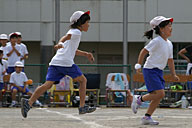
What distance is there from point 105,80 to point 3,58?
3.09 metres

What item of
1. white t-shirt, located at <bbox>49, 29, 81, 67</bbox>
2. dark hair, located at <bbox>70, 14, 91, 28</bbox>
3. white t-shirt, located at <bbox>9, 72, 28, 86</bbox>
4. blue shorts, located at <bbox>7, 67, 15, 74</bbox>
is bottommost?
white t-shirt, located at <bbox>9, 72, 28, 86</bbox>

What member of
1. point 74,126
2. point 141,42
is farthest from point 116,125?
point 141,42

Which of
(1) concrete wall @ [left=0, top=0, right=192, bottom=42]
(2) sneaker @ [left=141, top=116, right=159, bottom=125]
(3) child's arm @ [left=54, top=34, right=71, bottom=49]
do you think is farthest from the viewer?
(1) concrete wall @ [left=0, top=0, right=192, bottom=42]

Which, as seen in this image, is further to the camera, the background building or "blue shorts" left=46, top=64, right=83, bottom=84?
the background building

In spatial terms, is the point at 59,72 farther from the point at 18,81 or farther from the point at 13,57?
the point at 13,57

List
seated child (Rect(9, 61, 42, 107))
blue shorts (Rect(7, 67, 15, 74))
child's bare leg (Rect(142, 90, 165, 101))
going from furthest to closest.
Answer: blue shorts (Rect(7, 67, 15, 74)), seated child (Rect(9, 61, 42, 107)), child's bare leg (Rect(142, 90, 165, 101))

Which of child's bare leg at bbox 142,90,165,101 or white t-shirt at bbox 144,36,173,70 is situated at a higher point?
white t-shirt at bbox 144,36,173,70

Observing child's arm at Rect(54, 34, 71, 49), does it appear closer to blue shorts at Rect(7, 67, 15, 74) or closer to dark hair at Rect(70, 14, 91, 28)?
dark hair at Rect(70, 14, 91, 28)

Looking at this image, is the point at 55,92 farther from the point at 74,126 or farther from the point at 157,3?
the point at 157,3

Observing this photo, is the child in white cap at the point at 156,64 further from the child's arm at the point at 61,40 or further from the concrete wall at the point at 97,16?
the concrete wall at the point at 97,16

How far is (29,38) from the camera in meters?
26.8

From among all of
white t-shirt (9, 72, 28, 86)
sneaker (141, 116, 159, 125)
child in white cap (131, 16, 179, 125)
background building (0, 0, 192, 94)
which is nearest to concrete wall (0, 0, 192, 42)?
background building (0, 0, 192, 94)

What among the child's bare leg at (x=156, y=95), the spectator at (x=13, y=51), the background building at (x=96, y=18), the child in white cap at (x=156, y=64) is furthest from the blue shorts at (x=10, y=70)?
the background building at (x=96, y=18)

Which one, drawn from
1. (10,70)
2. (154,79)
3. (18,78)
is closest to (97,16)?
(10,70)
